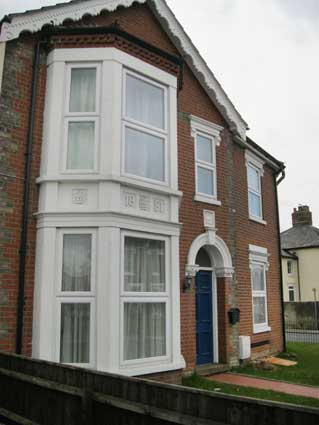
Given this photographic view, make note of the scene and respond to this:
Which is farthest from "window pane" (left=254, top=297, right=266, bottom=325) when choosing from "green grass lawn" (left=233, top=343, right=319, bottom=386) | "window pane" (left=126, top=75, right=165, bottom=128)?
"window pane" (left=126, top=75, right=165, bottom=128)

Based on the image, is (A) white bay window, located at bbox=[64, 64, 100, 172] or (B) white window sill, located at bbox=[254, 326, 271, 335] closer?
(A) white bay window, located at bbox=[64, 64, 100, 172]

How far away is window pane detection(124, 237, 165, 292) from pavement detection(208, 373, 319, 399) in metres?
2.72

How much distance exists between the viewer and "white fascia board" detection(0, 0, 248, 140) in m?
7.78

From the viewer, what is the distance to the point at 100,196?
25.1 ft

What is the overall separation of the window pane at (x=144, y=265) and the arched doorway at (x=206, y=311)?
2.20 meters

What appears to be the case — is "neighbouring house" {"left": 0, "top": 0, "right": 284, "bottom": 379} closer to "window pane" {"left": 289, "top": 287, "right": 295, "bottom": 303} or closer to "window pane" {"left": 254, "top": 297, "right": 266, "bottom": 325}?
"window pane" {"left": 254, "top": 297, "right": 266, "bottom": 325}

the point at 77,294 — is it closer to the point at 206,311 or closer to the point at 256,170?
the point at 206,311

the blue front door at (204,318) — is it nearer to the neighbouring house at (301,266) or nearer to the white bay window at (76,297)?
the white bay window at (76,297)

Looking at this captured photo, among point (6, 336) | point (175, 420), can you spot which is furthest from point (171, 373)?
point (175, 420)

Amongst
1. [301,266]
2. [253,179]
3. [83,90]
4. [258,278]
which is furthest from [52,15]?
[301,266]

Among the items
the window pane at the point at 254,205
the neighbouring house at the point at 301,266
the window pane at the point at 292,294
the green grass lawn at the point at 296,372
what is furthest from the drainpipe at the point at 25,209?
the window pane at the point at 292,294

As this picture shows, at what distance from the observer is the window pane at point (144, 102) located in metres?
8.55

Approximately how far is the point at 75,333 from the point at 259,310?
7168 millimetres

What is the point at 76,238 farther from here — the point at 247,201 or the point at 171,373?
the point at 247,201
